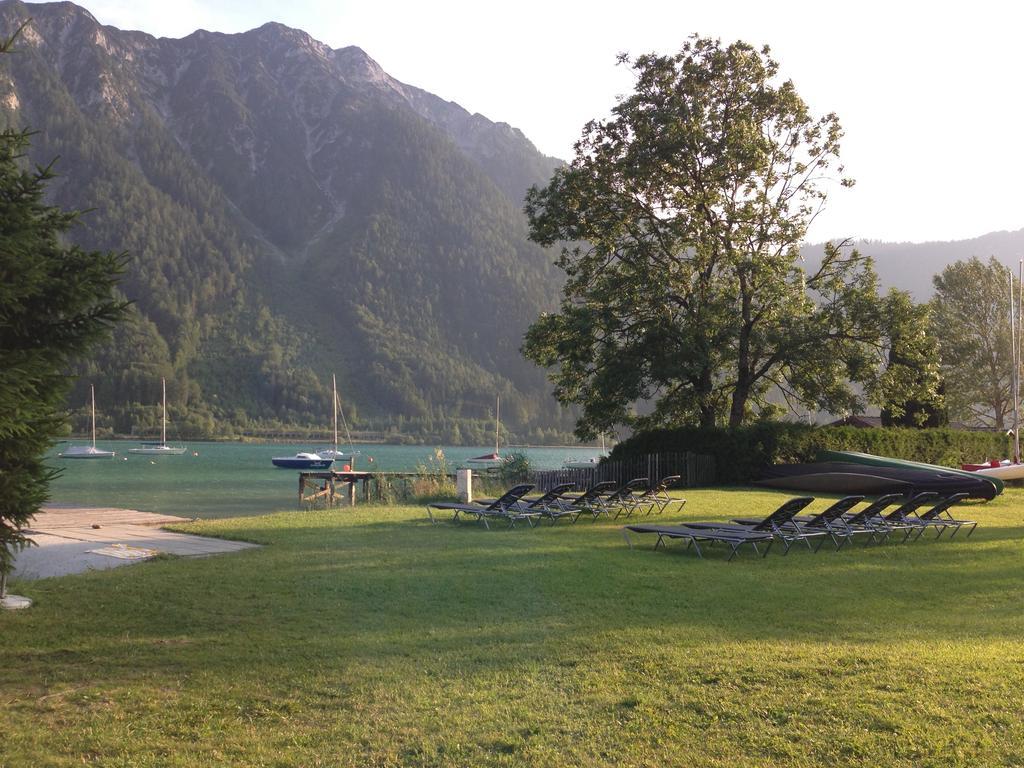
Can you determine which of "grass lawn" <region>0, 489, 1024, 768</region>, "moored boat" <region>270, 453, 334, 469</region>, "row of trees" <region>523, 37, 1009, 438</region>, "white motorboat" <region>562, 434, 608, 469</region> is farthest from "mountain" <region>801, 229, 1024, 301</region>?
"grass lawn" <region>0, 489, 1024, 768</region>

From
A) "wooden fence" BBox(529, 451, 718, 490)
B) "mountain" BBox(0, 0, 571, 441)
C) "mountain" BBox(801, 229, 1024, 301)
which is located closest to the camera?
"wooden fence" BBox(529, 451, 718, 490)

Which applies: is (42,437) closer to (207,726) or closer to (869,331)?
(207,726)

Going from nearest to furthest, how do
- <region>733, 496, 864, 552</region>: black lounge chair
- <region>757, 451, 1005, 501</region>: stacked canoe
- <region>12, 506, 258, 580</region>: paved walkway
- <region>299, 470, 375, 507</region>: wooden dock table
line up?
<region>12, 506, 258, 580</region>: paved walkway
<region>733, 496, 864, 552</region>: black lounge chair
<region>757, 451, 1005, 501</region>: stacked canoe
<region>299, 470, 375, 507</region>: wooden dock table

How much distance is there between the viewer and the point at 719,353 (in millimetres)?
25656

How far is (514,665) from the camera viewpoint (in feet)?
18.4

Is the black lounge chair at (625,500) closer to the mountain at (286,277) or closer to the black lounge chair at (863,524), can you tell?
the black lounge chair at (863,524)

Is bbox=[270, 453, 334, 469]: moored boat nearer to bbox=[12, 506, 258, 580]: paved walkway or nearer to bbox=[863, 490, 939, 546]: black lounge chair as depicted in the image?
bbox=[12, 506, 258, 580]: paved walkway

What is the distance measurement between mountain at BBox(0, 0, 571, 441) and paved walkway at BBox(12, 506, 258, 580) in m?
113

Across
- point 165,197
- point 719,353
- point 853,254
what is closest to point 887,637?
point 719,353

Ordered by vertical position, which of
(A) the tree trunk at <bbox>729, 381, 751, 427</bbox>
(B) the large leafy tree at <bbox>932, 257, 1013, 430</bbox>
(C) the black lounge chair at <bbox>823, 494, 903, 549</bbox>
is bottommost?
(C) the black lounge chair at <bbox>823, 494, 903, 549</bbox>

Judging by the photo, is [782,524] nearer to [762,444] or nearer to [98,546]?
[98,546]

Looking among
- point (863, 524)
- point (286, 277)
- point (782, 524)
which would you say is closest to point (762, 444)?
point (863, 524)

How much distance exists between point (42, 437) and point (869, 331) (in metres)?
23.5

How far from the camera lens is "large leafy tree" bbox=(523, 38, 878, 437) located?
2527 cm
